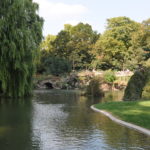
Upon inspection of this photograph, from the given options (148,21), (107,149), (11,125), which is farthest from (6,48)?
(148,21)

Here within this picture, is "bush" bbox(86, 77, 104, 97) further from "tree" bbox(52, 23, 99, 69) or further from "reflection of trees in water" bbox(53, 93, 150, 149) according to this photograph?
"tree" bbox(52, 23, 99, 69)

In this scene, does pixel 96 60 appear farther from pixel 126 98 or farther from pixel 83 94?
pixel 126 98

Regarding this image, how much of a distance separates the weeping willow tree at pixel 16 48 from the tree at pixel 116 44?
119ft

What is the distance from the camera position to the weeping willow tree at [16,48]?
28172 millimetres

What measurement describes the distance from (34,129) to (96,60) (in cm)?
5431

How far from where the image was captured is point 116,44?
220 ft

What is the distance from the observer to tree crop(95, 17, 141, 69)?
66875mm

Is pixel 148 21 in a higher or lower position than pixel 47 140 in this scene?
higher

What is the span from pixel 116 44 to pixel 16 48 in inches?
1615

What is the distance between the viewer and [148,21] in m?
63.2

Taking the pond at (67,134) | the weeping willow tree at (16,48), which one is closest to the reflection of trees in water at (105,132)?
the pond at (67,134)

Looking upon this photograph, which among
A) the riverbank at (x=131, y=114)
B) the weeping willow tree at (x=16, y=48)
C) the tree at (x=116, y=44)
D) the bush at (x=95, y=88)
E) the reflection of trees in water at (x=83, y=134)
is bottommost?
the reflection of trees in water at (x=83, y=134)

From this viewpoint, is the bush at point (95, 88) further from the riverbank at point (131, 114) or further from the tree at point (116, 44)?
the tree at point (116, 44)

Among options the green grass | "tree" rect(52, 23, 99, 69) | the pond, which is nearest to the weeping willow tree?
the green grass
